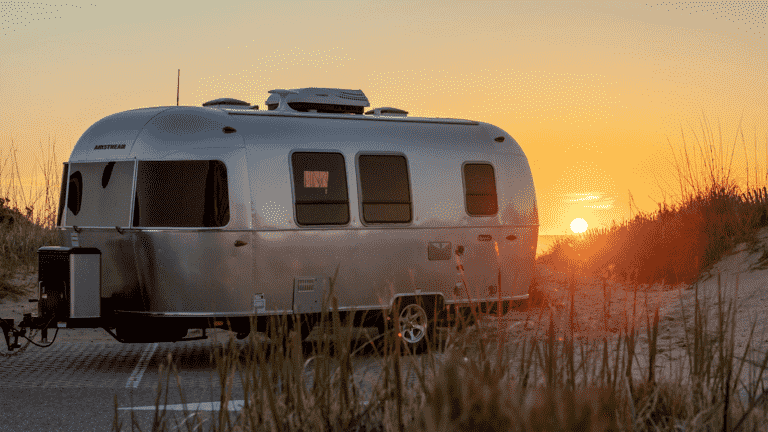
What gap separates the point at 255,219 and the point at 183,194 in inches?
32.2

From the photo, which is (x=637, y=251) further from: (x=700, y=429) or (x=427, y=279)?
(x=700, y=429)

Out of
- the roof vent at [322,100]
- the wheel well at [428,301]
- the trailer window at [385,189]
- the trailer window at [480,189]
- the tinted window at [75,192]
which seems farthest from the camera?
the trailer window at [480,189]

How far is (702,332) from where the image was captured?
4.23 m

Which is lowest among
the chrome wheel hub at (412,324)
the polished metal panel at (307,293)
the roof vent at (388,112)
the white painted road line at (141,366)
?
the white painted road line at (141,366)

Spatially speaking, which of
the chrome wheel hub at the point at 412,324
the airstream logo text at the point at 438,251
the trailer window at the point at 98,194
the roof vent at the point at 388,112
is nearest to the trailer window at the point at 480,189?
the airstream logo text at the point at 438,251

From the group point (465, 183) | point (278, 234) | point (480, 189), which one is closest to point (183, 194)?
point (278, 234)

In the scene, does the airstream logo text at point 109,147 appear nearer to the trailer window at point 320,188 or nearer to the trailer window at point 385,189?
the trailer window at point 320,188

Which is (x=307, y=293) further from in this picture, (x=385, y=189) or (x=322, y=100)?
(x=322, y=100)

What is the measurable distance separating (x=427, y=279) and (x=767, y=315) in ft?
12.5

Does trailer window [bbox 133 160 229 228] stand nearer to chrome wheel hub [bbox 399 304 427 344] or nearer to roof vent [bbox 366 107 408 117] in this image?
chrome wheel hub [bbox 399 304 427 344]

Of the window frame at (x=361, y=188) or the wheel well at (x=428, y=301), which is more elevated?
the window frame at (x=361, y=188)

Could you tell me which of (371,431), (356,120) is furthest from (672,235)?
(371,431)

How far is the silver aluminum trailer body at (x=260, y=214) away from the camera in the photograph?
29.3ft

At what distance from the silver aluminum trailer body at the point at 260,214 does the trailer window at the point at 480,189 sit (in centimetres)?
5
